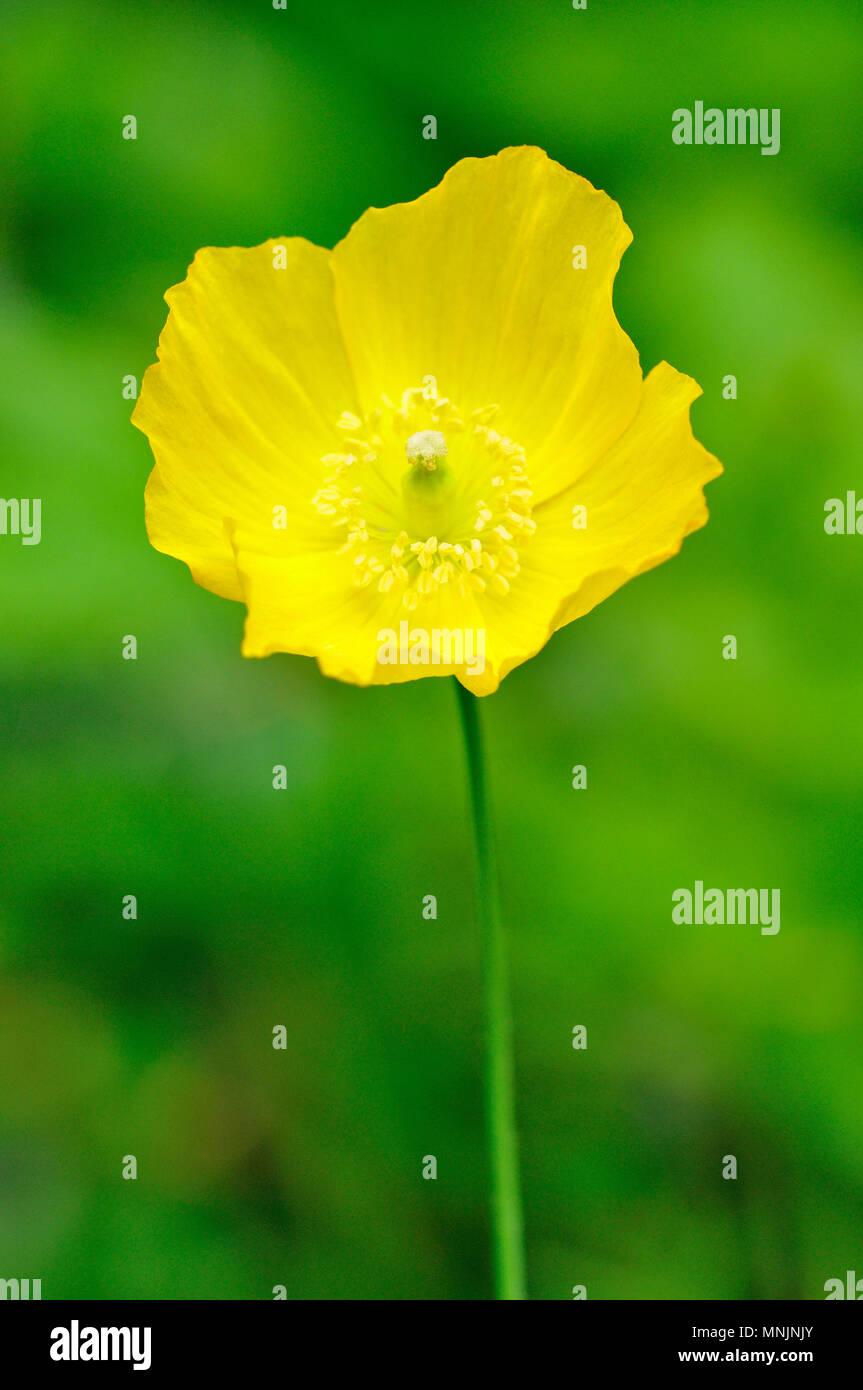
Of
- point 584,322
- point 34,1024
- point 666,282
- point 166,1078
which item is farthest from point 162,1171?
point 666,282

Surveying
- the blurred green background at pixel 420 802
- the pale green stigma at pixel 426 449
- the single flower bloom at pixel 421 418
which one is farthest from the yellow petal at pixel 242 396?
the blurred green background at pixel 420 802

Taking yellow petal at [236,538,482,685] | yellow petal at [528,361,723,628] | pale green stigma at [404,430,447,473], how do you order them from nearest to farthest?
1. yellow petal at [528,361,723,628]
2. yellow petal at [236,538,482,685]
3. pale green stigma at [404,430,447,473]

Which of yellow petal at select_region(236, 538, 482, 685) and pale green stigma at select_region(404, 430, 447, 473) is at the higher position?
pale green stigma at select_region(404, 430, 447, 473)

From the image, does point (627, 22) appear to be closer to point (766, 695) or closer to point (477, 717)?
point (766, 695)

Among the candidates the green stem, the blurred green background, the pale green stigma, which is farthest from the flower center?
the blurred green background

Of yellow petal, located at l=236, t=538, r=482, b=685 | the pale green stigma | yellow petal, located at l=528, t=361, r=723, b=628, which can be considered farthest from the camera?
the pale green stigma

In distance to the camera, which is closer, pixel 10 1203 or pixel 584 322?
pixel 584 322

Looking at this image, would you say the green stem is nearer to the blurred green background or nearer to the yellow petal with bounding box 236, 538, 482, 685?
the yellow petal with bounding box 236, 538, 482, 685
